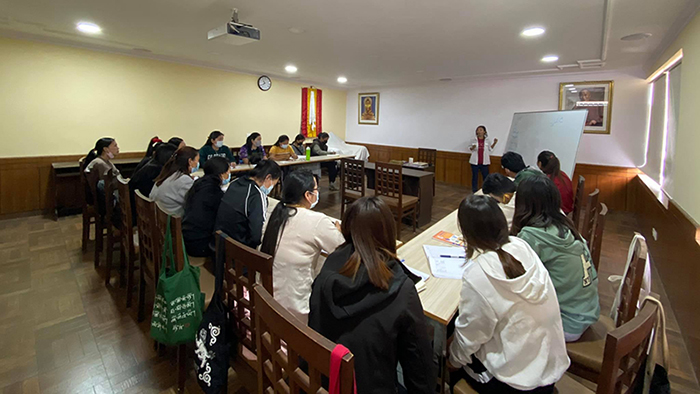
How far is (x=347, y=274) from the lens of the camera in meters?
1.03

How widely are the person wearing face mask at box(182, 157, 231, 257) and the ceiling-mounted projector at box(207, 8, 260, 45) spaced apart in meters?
1.67

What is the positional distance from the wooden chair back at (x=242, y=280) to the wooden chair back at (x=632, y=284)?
4.73ft

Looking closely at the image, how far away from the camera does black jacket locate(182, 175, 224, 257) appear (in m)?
2.22

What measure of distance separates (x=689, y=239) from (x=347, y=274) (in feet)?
9.10

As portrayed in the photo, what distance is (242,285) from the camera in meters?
1.40

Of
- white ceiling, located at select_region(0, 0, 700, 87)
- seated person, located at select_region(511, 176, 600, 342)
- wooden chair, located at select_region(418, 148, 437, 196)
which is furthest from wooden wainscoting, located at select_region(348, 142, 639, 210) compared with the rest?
seated person, located at select_region(511, 176, 600, 342)

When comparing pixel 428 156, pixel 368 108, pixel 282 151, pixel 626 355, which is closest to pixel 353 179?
pixel 282 151

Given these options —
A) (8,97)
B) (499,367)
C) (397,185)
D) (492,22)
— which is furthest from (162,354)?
(8,97)

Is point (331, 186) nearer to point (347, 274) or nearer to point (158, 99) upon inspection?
point (158, 99)

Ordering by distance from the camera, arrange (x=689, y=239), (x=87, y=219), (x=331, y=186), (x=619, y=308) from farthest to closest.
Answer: (x=331, y=186), (x=87, y=219), (x=689, y=239), (x=619, y=308)

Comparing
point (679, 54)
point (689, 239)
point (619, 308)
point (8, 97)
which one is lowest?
point (619, 308)

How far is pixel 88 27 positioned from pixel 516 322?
5.10 m

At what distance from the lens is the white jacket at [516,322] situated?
1109 millimetres

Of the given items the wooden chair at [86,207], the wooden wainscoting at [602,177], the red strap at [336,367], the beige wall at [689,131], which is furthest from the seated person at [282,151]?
the red strap at [336,367]
